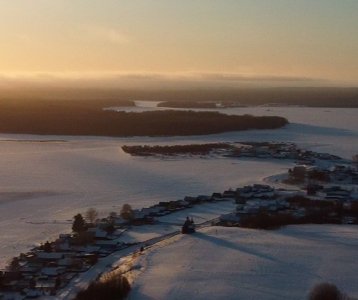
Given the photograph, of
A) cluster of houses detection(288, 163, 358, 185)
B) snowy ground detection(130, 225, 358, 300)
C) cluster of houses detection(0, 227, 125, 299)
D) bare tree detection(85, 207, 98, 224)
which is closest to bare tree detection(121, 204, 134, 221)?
bare tree detection(85, 207, 98, 224)

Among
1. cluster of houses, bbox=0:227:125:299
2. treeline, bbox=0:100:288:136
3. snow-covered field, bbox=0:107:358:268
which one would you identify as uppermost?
treeline, bbox=0:100:288:136

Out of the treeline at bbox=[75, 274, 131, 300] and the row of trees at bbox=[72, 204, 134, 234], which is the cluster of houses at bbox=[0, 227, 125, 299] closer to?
the row of trees at bbox=[72, 204, 134, 234]

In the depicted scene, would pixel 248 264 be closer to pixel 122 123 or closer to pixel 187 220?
pixel 187 220

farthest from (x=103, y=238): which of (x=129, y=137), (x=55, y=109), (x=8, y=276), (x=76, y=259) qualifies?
(x=55, y=109)

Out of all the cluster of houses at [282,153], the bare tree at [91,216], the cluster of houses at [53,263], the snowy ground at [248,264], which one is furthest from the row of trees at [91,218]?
the cluster of houses at [282,153]

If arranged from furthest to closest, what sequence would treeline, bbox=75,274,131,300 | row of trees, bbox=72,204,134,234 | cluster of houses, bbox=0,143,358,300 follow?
row of trees, bbox=72,204,134,234 → cluster of houses, bbox=0,143,358,300 → treeline, bbox=75,274,131,300

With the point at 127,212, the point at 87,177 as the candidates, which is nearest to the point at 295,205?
the point at 127,212
